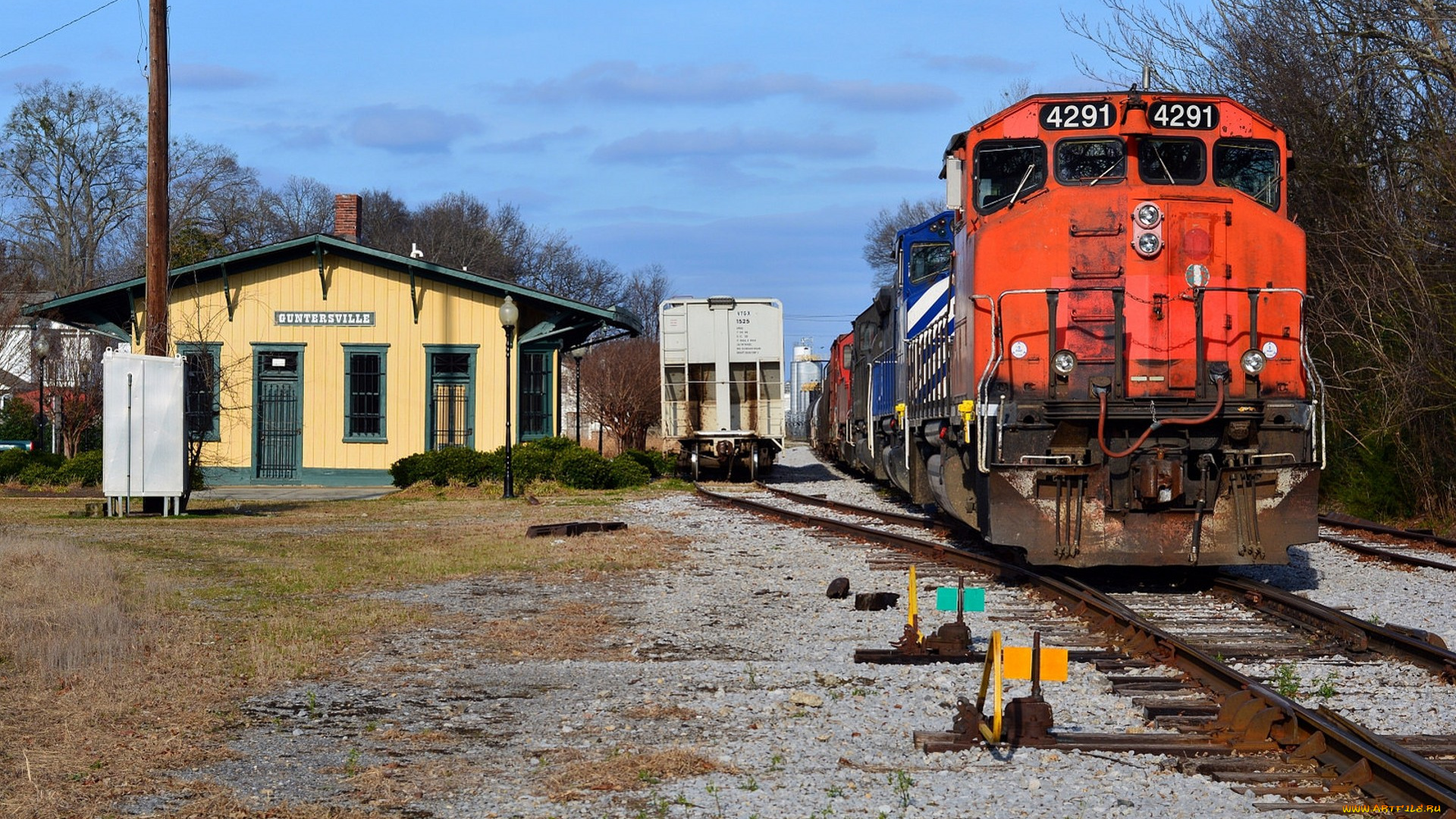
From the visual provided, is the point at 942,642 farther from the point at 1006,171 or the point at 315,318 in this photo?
the point at 315,318

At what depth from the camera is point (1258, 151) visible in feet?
35.0

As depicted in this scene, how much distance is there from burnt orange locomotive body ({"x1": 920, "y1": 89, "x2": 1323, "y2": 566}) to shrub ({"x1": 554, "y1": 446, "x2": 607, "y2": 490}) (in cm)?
1652

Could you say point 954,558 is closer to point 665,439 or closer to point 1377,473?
point 1377,473

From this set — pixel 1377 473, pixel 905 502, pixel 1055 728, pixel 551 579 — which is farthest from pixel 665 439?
pixel 1055 728

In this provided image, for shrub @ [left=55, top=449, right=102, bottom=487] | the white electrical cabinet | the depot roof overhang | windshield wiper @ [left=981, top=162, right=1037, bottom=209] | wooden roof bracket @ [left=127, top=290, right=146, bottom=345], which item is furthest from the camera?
wooden roof bracket @ [left=127, top=290, right=146, bottom=345]

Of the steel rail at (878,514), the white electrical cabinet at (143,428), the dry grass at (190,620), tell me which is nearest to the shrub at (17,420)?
the white electrical cabinet at (143,428)

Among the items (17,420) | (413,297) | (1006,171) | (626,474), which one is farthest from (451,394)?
(17,420)

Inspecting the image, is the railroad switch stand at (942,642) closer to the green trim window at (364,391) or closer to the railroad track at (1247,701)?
the railroad track at (1247,701)

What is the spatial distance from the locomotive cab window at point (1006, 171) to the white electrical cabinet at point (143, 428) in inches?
493

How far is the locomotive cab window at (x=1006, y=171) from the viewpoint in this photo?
35.2 feet

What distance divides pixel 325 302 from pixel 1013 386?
21073 mm

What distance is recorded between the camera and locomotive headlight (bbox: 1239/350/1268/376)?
995 centimetres

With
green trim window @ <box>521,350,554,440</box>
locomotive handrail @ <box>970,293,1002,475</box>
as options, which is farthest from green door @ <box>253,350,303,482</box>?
locomotive handrail @ <box>970,293,1002,475</box>

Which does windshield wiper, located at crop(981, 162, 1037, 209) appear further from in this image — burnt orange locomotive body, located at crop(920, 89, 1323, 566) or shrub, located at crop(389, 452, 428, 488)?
shrub, located at crop(389, 452, 428, 488)
